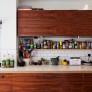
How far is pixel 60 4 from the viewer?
15.1 ft

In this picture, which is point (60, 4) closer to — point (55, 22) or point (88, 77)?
point (55, 22)

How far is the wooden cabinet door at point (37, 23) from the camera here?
4254 millimetres

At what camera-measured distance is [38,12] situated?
4.26 meters

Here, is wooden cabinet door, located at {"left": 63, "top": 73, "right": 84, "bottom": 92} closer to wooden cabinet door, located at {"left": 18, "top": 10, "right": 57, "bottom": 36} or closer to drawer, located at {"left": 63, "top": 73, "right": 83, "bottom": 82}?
drawer, located at {"left": 63, "top": 73, "right": 83, "bottom": 82}

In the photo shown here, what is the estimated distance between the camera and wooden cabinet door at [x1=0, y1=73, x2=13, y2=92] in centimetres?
369

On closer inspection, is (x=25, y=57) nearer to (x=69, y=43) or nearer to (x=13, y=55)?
(x=13, y=55)

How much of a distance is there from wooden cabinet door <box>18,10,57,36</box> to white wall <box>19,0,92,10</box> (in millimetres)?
380

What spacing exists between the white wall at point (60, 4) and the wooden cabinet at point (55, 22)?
37 centimetres

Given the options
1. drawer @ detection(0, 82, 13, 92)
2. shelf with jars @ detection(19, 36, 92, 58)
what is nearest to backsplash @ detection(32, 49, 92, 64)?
shelf with jars @ detection(19, 36, 92, 58)

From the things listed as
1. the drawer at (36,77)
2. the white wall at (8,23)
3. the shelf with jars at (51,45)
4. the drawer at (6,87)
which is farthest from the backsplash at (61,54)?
the drawer at (6,87)

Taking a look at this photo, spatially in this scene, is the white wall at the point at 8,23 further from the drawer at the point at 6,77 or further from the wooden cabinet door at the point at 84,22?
the wooden cabinet door at the point at 84,22

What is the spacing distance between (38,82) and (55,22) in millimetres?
1329

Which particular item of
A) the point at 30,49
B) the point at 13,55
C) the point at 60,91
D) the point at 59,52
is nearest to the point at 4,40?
the point at 13,55

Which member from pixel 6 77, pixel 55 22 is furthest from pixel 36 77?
pixel 55 22
